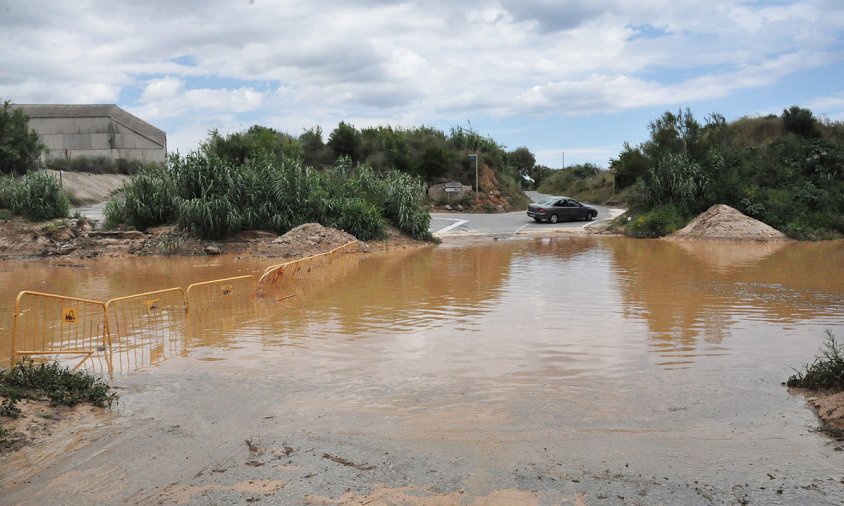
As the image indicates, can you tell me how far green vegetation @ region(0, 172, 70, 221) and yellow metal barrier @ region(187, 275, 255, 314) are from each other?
1408 cm

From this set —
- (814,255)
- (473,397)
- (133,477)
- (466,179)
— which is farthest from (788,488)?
(466,179)

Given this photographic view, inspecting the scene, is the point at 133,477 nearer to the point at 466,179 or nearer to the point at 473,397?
the point at 473,397

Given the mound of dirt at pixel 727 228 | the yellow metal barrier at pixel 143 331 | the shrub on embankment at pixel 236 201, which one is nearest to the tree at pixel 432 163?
the shrub on embankment at pixel 236 201

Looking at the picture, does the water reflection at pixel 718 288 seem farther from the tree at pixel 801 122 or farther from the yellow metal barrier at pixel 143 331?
the tree at pixel 801 122

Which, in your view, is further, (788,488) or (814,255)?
(814,255)

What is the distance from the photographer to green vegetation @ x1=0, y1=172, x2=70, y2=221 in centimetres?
2647

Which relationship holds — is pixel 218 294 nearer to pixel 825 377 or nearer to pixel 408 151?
pixel 825 377

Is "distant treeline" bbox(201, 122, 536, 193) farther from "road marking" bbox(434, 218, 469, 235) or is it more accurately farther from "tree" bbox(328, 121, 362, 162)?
"road marking" bbox(434, 218, 469, 235)

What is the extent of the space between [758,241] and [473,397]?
24800mm

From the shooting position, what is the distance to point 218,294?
15164mm

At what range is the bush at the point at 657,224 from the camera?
30.6 meters

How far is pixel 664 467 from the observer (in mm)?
5297

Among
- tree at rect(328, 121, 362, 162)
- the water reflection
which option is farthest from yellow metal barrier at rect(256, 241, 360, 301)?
tree at rect(328, 121, 362, 162)

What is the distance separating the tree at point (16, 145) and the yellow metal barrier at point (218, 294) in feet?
112
